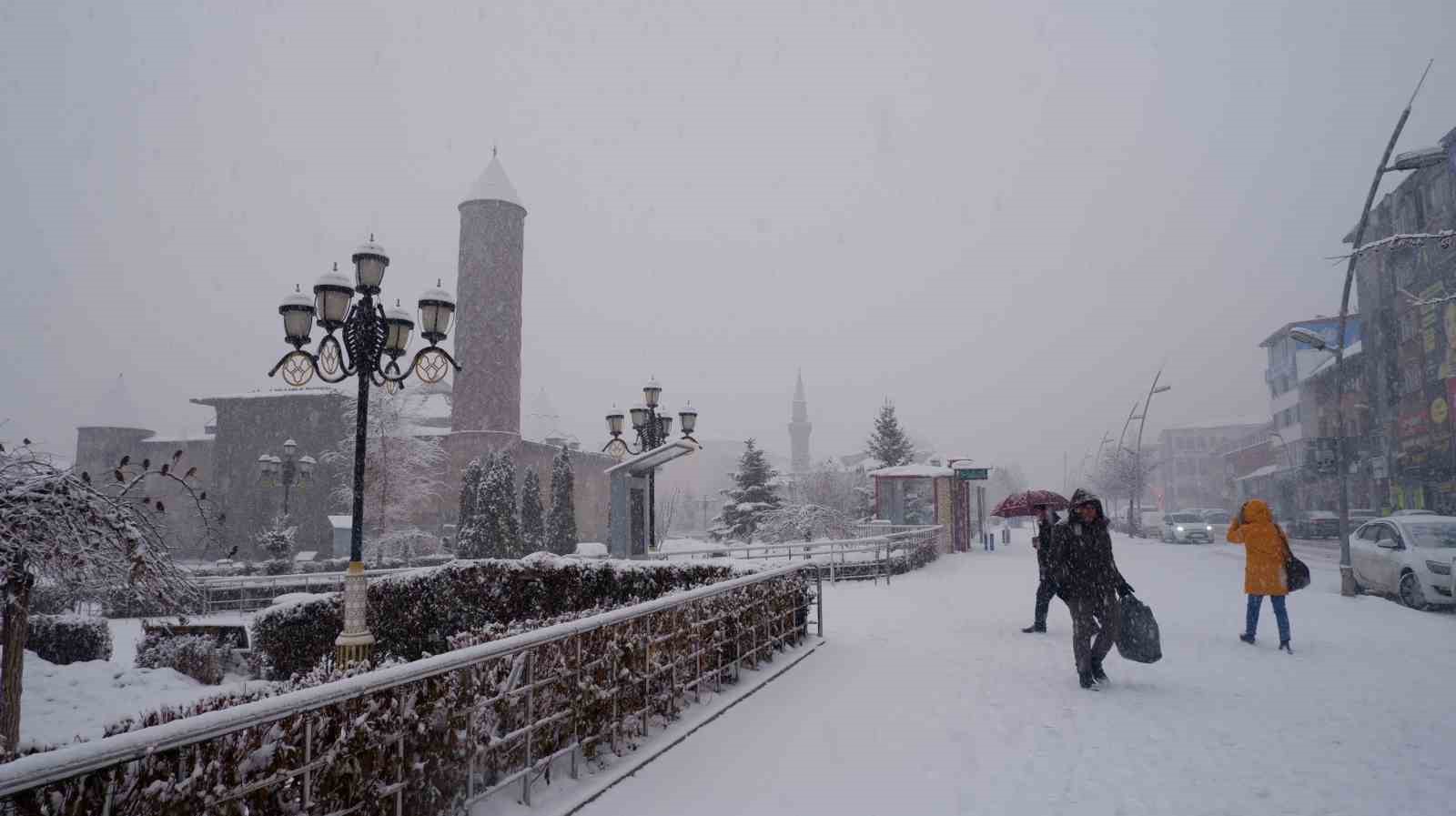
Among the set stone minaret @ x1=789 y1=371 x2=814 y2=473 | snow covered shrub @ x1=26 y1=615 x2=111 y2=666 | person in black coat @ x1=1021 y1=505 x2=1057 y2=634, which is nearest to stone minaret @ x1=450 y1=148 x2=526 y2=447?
snow covered shrub @ x1=26 y1=615 x2=111 y2=666

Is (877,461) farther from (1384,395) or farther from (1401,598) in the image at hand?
(1401,598)

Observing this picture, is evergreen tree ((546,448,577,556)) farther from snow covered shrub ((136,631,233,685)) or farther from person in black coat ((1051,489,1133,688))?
person in black coat ((1051,489,1133,688))

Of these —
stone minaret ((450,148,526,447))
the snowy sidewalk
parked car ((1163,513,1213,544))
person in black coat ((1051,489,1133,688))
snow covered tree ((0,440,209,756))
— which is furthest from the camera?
stone minaret ((450,148,526,447))

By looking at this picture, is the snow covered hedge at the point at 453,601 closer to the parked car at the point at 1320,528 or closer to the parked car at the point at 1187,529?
the parked car at the point at 1187,529

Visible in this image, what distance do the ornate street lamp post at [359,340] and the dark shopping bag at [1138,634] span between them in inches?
306

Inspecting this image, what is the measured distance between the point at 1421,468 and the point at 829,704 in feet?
131

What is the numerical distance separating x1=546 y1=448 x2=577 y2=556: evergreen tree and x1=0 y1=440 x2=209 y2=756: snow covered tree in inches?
1094

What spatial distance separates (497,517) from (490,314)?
811 inches

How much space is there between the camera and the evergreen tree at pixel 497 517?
30.7 meters

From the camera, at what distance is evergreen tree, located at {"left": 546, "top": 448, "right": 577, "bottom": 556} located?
116 ft

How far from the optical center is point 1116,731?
629 cm

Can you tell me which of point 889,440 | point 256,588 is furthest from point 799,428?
point 256,588

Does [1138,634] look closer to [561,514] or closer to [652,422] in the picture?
[652,422]

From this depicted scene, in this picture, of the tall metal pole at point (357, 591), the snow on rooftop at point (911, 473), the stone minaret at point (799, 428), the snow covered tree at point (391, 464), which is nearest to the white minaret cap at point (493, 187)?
the snow covered tree at point (391, 464)
